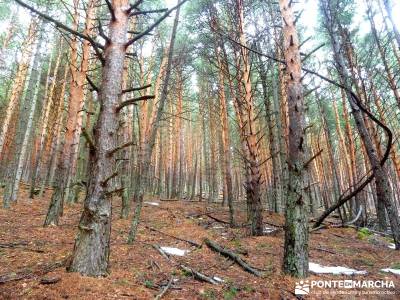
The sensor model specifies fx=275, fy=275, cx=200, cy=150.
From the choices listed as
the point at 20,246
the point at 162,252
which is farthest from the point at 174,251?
the point at 20,246

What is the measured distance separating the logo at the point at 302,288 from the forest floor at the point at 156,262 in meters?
0.07

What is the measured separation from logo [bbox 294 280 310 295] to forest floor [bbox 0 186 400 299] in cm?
7

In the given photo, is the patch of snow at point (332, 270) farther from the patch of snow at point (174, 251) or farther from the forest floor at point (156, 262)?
the patch of snow at point (174, 251)

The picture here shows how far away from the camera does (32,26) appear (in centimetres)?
1150

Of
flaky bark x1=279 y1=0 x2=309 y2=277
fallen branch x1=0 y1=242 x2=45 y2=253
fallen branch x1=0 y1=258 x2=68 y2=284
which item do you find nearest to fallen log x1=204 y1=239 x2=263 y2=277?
flaky bark x1=279 y1=0 x2=309 y2=277

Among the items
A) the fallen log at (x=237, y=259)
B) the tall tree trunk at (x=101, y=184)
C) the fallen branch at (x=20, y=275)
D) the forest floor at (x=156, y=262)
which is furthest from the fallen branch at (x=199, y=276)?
the fallen branch at (x=20, y=275)

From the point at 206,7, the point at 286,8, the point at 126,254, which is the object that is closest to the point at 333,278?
the point at 126,254

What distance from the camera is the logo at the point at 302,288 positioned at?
366 cm

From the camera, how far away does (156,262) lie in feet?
15.1

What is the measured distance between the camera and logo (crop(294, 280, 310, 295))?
12.0ft

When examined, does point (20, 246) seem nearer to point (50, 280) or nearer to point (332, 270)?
point (50, 280)

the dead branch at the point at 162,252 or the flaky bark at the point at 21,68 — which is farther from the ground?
the flaky bark at the point at 21,68

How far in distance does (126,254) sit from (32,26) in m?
11.2

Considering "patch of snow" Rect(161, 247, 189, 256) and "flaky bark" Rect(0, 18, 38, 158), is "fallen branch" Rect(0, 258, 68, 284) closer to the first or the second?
"patch of snow" Rect(161, 247, 189, 256)
